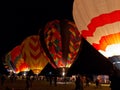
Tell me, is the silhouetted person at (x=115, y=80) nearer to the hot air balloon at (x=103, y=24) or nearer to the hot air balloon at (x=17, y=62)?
the hot air balloon at (x=103, y=24)

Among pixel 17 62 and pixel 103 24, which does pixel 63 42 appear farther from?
pixel 17 62

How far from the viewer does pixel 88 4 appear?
12.0 metres

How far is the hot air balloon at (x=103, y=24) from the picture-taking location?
11.4 metres

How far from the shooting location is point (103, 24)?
11.9 meters

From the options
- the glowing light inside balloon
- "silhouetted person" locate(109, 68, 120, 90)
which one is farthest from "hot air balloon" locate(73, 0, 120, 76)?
"silhouetted person" locate(109, 68, 120, 90)

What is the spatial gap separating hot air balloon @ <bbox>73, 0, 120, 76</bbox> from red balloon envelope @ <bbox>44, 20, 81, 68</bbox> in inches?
503

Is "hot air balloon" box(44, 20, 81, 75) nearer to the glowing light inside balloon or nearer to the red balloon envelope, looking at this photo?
the red balloon envelope

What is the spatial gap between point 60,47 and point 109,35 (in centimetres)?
1432

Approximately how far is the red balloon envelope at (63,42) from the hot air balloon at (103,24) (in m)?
12.8

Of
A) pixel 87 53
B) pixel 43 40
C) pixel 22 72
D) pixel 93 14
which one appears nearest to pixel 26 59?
pixel 43 40

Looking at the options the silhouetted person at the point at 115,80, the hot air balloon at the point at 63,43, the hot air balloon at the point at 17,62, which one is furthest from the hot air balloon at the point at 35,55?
the silhouetted person at the point at 115,80

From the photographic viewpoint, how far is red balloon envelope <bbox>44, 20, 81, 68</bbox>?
25.7 m

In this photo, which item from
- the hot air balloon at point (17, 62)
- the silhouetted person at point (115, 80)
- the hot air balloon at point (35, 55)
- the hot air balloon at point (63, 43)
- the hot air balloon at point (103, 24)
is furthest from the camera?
the hot air balloon at point (17, 62)

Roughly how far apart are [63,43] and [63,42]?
8 cm
